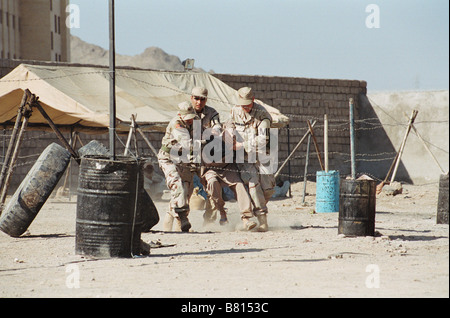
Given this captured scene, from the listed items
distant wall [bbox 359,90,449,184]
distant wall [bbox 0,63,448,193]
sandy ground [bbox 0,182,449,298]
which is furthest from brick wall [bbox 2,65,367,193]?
sandy ground [bbox 0,182,449,298]

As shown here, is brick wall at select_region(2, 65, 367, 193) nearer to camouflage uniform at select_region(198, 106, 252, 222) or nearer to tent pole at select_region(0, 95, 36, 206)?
tent pole at select_region(0, 95, 36, 206)

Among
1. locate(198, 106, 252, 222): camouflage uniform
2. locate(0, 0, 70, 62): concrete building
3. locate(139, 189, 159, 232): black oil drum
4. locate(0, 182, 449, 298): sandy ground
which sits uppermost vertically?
locate(0, 0, 70, 62): concrete building

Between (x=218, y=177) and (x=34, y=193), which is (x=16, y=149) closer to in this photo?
(x=34, y=193)

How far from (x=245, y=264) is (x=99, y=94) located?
839 centimetres

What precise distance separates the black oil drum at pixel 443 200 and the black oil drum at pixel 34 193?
4.90 metres

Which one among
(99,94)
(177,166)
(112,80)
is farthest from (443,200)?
(99,94)

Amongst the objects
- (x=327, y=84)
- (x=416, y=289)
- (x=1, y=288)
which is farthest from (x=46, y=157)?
(x=327, y=84)

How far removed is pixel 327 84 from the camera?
2100 centimetres

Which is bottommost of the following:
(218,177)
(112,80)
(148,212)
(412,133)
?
(148,212)

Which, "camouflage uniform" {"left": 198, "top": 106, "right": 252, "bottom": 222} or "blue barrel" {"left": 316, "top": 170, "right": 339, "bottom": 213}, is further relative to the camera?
"blue barrel" {"left": 316, "top": 170, "right": 339, "bottom": 213}

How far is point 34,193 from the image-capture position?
9367 mm

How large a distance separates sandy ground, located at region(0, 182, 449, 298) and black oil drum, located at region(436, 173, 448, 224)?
0.51 ft

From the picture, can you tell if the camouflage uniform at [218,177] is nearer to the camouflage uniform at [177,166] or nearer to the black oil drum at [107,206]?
the camouflage uniform at [177,166]

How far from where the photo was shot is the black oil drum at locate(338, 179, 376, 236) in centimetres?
923
